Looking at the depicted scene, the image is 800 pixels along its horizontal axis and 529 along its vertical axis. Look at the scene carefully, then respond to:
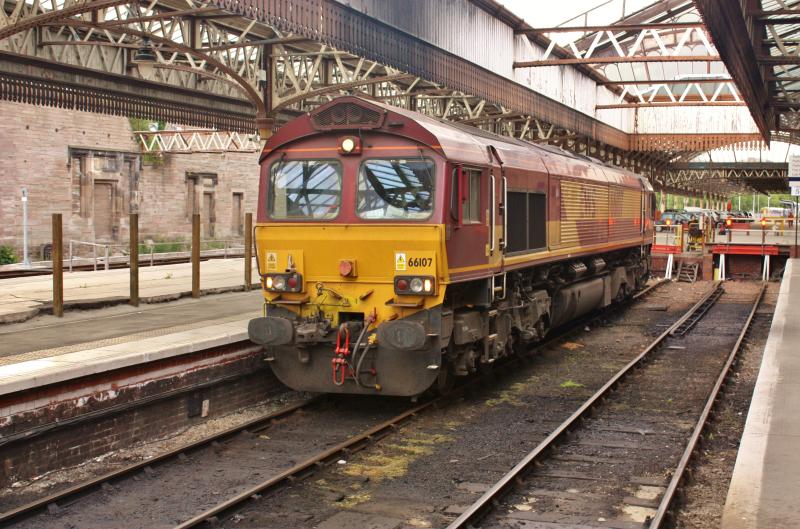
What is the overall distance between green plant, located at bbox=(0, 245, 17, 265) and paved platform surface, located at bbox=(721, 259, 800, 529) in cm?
2364

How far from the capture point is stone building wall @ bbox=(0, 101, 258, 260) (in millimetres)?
29797

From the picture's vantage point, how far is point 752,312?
20.8 m

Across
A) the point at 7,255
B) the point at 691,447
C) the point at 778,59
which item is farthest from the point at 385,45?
the point at 7,255

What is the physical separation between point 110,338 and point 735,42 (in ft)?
29.3

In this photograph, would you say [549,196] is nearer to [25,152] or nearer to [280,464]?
[280,464]

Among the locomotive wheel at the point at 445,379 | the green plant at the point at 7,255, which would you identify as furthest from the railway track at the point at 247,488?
the green plant at the point at 7,255

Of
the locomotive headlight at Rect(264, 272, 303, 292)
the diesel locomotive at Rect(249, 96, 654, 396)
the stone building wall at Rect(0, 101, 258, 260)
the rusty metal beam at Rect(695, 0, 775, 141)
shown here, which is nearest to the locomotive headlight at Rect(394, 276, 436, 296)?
the diesel locomotive at Rect(249, 96, 654, 396)

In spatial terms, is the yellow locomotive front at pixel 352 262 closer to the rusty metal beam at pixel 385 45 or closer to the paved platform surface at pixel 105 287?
the rusty metal beam at pixel 385 45

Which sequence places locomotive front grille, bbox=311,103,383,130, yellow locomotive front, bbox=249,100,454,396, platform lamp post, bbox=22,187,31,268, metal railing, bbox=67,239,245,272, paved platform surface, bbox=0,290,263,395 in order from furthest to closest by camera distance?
metal railing, bbox=67,239,245,272 < platform lamp post, bbox=22,187,31,268 < locomotive front grille, bbox=311,103,383,130 < yellow locomotive front, bbox=249,100,454,396 < paved platform surface, bbox=0,290,263,395

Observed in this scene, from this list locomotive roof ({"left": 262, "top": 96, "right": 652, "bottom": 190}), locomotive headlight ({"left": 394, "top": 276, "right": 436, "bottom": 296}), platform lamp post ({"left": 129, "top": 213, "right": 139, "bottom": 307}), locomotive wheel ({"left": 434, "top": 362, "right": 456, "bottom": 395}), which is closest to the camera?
locomotive headlight ({"left": 394, "top": 276, "right": 436, "bottom": 296})

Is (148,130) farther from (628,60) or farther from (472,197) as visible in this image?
(472,197)

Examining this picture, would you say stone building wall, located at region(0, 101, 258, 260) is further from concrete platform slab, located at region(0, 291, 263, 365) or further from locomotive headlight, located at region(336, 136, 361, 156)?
locomotive headlight, located at region(336, 136, 361, 156)

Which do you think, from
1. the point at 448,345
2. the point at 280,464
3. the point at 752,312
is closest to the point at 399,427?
the point at 448,345

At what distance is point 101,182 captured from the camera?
33594 millimetres
